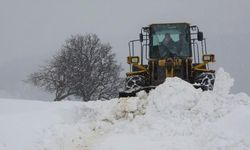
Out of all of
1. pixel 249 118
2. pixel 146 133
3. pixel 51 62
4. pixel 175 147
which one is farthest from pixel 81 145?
pixel 51 62

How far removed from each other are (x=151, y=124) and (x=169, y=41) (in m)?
6.23

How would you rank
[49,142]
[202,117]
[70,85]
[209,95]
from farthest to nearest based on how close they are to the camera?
[70,85]
[209,95]
[202,117]
[49,142]

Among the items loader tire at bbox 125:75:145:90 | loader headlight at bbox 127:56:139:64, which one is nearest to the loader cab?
loader headlight at bbox 127:56:139:64

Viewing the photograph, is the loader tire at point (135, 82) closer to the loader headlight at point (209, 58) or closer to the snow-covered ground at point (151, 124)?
the loader headlight at point (209, 58)

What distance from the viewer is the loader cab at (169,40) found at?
1531cm

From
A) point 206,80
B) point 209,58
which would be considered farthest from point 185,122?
point 209,58

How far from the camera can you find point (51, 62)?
128ft

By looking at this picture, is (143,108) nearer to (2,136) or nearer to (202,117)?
(202,117)

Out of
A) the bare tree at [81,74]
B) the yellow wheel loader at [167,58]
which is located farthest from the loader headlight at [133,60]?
the bare tree at [81,74]

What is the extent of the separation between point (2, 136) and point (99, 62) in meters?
29.8

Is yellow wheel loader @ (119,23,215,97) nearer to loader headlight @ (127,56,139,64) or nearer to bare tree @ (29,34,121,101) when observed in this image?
loader headlight @ (127,56,139,64)

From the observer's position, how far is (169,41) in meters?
15.4

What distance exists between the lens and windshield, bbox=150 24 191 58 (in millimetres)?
15320

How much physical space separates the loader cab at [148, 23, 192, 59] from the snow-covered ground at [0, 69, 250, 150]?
3.41 metres
